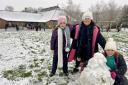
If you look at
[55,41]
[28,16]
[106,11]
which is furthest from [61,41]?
[106,11]

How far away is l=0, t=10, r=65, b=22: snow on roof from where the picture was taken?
205 ft

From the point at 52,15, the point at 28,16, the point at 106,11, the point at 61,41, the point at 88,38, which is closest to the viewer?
the point at 88,38

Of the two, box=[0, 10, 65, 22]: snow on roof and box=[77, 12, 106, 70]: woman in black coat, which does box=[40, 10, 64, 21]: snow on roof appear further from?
box=[77, 12, 106, 70]: woman in black coat

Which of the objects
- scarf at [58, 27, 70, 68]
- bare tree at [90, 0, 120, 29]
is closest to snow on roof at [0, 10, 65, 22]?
bare tree at [90, 0, 120, 29]

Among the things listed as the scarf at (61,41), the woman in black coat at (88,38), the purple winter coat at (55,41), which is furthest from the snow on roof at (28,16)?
the woman in black coat at (88,38)

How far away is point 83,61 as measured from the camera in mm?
6645

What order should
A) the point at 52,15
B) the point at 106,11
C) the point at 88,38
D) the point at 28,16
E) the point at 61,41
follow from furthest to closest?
1. the point at 106,11
2. the point at 28,16
3. the point at 52,15
4. the point at 61,41
5. the point at 88,38

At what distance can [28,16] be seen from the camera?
65625mm

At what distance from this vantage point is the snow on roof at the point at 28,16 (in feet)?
205

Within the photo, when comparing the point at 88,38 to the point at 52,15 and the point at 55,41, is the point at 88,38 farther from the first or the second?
the point at 52,15

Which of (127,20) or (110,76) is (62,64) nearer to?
(110,76)

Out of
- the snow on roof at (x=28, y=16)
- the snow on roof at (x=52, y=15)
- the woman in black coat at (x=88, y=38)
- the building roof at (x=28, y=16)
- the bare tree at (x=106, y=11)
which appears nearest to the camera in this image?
the woman in black coat at (x=88, y=38)

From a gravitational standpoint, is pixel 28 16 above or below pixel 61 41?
below

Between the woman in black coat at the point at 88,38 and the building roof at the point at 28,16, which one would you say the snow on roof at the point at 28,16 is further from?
the woman in black coat at the point at 88,38
